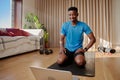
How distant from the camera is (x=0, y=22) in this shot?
4551 mm

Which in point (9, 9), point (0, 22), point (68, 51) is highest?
point (9, 9)

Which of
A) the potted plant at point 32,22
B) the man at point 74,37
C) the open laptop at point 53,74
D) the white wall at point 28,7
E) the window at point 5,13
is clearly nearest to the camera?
the open laptop at point 53,74

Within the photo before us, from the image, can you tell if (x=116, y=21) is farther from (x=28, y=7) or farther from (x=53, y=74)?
(x=53, y=74)

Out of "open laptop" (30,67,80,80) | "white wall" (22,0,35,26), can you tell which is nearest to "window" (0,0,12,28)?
"white wall" (22,0,35,26)

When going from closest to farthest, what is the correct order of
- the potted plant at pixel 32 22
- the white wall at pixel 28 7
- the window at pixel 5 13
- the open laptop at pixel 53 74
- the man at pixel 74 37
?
1. the open laptop at pixel 53 74
2. the man at pixel 74 37
3. the window at pixel 5 13
4. the potted plant at pixel 32 22
5. the white wall at pixel 28 7

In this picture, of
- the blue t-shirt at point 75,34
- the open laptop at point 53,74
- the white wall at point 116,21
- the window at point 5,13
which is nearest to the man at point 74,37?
the blue t-shirt at point 75,34

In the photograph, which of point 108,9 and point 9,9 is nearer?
point 9,9

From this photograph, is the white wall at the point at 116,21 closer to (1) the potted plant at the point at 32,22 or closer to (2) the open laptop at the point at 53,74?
(1) the potted plant at the point at 32,22

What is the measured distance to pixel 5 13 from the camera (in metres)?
4.77

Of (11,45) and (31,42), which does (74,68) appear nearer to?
(11,45)

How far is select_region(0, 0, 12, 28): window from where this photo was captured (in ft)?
15.0

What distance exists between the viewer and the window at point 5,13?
15.0ft

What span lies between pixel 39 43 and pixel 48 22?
1365mm

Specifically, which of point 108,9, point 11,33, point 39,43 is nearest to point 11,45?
point 11,33
